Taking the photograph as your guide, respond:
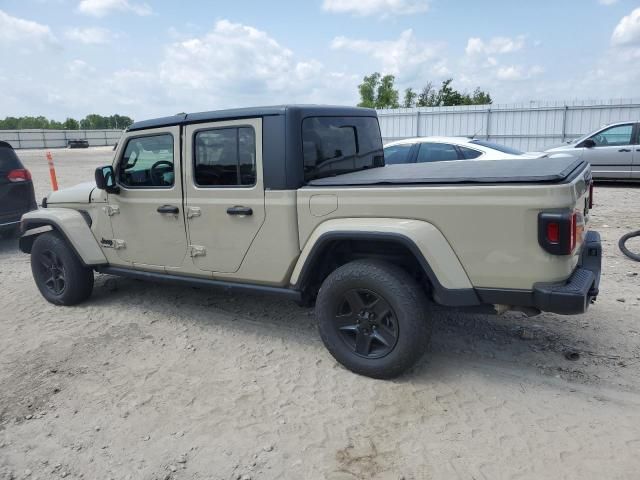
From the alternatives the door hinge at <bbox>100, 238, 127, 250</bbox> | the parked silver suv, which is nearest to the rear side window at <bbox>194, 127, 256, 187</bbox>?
the door hinge at <bbox>100, 238, 127, 250</bbox>

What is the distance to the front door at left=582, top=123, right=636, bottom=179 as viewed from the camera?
11.9 m

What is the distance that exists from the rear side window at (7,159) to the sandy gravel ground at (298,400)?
12.7ft

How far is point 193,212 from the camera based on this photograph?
4141mm

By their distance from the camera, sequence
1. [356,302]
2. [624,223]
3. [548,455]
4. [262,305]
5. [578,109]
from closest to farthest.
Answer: [548,455]
[356,302]
[262,305]
[624,223]
[578,109]

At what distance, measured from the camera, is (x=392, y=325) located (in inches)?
136

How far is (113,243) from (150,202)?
0.70 m

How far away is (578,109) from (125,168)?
16828 millimetres

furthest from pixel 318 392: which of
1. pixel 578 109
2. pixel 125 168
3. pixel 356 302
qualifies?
pixel 578 109

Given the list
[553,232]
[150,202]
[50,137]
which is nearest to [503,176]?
[553,232]

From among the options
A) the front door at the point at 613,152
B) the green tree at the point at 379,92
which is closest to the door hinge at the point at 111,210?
the front door at the point at 613,152

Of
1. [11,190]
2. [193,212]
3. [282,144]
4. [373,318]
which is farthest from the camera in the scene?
[11,190]

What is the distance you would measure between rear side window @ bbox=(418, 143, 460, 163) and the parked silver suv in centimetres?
481

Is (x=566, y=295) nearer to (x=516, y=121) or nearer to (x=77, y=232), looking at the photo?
(x=77, y=232)

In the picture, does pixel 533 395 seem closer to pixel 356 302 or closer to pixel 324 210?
pixel 356 302
